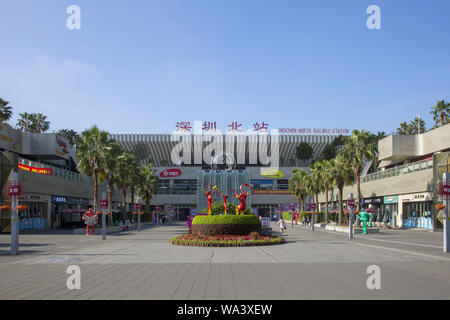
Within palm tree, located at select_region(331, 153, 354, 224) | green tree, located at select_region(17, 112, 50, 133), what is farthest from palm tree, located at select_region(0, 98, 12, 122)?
palm tree, located at select_region(331, 153, 354, 224)

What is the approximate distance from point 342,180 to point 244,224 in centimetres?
2503

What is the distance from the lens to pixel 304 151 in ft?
370

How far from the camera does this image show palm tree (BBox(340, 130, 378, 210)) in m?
42.5

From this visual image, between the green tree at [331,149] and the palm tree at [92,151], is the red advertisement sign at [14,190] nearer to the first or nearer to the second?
the palm tree at [92,151]

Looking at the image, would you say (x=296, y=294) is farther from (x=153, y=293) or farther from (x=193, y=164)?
(x=193, y=164)

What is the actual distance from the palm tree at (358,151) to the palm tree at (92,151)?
2410 cm

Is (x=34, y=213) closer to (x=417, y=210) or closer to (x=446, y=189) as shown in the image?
(x=446, y=189)

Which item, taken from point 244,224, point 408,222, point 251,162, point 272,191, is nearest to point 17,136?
point 244,224

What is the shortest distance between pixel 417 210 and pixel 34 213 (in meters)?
43.7

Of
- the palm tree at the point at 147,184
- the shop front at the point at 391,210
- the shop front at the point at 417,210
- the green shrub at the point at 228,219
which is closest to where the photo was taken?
the green shrub at the point at 228,219

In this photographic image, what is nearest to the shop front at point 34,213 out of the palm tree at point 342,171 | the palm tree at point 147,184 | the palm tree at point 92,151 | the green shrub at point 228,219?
the palm tree at point 92,151

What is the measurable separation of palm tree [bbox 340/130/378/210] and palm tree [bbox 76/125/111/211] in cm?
2410

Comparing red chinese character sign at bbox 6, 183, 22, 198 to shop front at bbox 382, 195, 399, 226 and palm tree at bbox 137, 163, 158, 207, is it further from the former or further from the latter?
palm tree at bbox 137, 163, 158, 207

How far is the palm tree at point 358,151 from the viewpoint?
1672 inches
